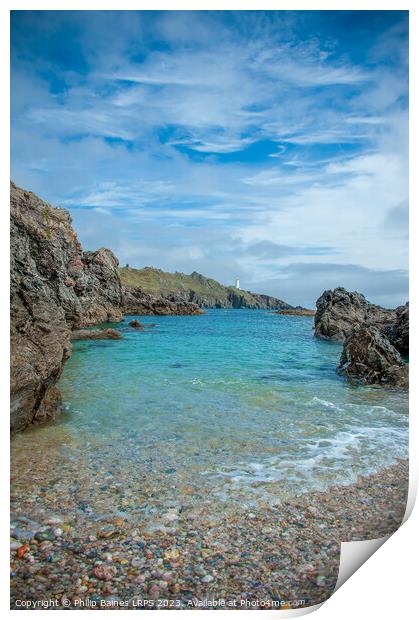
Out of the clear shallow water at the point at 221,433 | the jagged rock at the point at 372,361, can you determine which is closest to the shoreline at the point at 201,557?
the clear shallow water at the point at 221,433

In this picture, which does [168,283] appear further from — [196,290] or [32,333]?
[32,333]

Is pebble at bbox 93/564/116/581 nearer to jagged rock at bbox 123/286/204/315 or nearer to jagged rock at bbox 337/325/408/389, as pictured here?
jagged rock at bbox 337/325/408/389

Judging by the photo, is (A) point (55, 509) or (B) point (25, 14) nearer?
(B) point (25, 14)

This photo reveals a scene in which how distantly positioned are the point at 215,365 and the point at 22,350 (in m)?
9.27

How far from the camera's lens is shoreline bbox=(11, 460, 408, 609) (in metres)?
2.97

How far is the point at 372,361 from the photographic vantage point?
40.3 feet

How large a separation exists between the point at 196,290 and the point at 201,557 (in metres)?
137

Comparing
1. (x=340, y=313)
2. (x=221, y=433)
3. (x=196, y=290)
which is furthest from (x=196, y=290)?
(x=221, y=433)

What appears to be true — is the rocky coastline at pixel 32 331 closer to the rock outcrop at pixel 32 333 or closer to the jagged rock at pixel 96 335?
the rock outcrop at pixel 32 333

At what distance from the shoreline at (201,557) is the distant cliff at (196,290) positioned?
97.9 meters

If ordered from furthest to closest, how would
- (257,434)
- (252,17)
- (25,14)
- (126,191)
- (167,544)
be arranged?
(257,434) → (126,191) → (252,17) → (25,14) → (167,544)

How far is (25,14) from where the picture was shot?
371 cm

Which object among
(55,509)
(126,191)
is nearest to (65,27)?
(126,191)
